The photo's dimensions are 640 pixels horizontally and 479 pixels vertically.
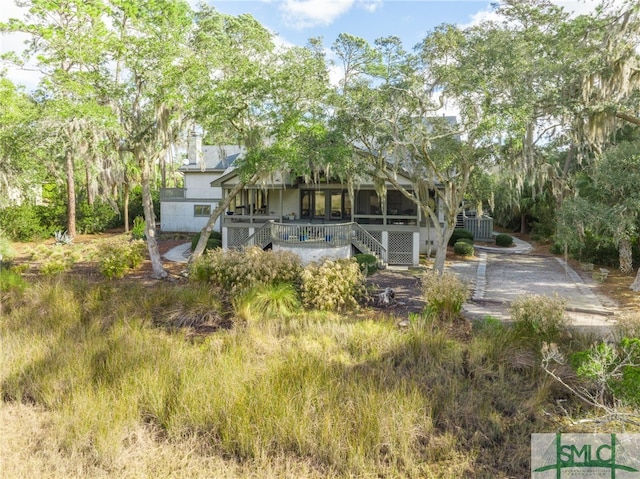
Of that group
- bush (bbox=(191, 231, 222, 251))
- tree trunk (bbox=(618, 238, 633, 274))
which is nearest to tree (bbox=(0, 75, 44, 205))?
bush (bbox=(191, 231, 222, 251))

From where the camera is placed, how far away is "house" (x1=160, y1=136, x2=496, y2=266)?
16.2 metres

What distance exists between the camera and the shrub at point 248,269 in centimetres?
1020

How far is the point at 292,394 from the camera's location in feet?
17.5

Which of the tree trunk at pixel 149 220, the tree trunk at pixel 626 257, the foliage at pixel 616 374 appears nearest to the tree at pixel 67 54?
the tree trunk at pixel 149 220

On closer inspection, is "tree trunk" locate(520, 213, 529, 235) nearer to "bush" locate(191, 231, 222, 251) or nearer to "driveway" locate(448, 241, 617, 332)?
"driveway" locate(448, 241, 617, 332)

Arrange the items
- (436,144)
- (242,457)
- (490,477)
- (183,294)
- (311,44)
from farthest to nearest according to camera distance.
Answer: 1. (311,44)
2. (436,144)
3. (183,294)
4. (242,457)
5. (490,477)

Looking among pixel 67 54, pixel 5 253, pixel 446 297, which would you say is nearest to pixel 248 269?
pixel 446 297

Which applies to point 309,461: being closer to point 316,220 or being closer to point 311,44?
point 311,44

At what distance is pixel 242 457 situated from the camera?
4.51 meters

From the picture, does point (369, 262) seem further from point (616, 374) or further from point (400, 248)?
point (616, 374)

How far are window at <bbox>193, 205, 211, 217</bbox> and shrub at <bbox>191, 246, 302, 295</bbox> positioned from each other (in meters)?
15.3

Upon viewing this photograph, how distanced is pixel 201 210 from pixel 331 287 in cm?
1850

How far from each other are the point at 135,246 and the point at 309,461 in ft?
40.6

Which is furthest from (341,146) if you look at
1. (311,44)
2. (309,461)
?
(309,461)
